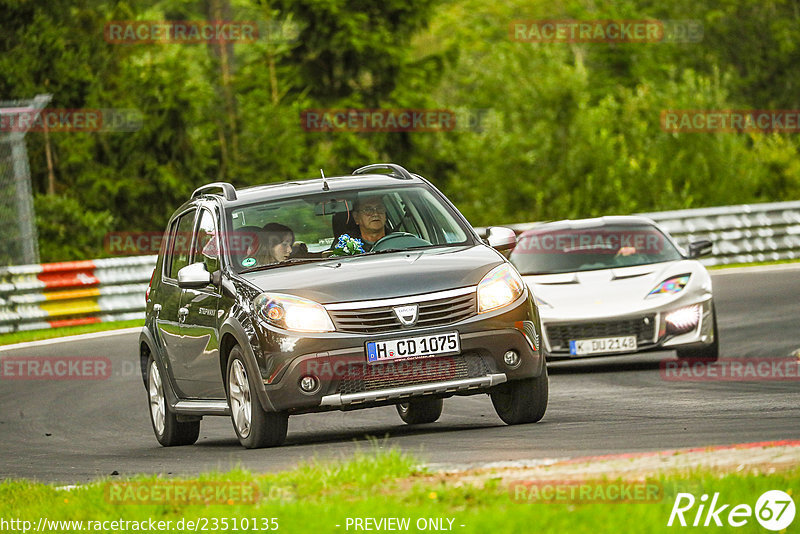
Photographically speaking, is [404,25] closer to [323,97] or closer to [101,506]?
[323,97]

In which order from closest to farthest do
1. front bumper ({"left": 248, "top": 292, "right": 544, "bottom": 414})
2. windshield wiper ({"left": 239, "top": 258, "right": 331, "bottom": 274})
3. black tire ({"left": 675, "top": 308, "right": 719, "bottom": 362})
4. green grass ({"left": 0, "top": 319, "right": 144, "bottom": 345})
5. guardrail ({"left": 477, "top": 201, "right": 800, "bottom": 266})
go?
front bumper ({"left": 248, "top": 292, "right": 544, "bottom": 414}) < windshield wiper ({"left": 239, "top": 258, "right": 331, "bottom": 274}) < black tire ({"left": 675, "top": 308, "right": 719, "bottom": 362}) < green grass ({"left": 0, "top": 319, "right": 144, "bottom": 345}) < guardrail ({"left": 477, "top": 201, "right": 800, "bottom": 266})

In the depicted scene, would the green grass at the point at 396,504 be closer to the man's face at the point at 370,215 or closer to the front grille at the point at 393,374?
the front grille at the point at 393,374

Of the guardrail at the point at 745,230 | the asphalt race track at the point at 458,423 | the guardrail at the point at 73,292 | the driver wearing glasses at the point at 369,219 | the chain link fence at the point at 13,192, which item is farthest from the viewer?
the guardrail at the point at 745,230

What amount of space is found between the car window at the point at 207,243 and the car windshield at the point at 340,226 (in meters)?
0.24

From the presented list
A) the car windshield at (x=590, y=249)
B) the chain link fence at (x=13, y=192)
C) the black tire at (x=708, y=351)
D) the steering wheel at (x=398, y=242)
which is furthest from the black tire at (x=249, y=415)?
the chain link fence at (x=13, y=192)

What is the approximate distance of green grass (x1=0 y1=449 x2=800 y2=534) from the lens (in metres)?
5.88

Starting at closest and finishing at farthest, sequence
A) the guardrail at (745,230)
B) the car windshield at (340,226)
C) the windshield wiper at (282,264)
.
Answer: the windshield wiper at (282,264), the car windshield at (340,226), the guardrail at (745,230)

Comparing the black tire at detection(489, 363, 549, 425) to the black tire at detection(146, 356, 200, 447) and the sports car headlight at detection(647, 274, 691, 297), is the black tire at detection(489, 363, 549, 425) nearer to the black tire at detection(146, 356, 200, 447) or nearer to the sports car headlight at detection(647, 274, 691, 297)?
the black tire at detection(146, 356, 200, 447)

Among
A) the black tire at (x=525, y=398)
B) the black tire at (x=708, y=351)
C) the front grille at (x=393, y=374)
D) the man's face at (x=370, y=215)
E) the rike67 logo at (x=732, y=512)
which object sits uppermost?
the man's face at (x=370, y=215)

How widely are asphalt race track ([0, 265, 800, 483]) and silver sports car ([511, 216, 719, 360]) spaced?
0.34 m

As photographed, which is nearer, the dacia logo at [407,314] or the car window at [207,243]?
the dacia logo at [407,314]

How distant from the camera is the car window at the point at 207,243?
1077cm

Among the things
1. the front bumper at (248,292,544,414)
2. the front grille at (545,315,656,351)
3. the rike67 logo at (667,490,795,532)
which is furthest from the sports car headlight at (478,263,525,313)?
the front grille at (545,315,656,351)

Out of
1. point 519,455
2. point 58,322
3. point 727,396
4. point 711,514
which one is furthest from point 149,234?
point 711,514
